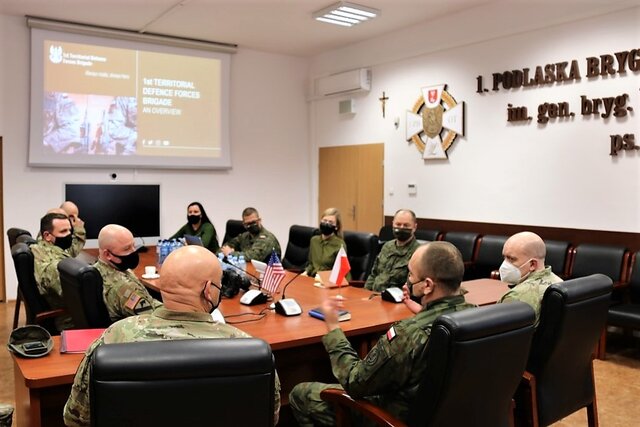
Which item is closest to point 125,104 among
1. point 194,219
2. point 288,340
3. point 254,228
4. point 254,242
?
point 194,219

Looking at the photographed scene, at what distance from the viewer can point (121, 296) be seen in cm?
294

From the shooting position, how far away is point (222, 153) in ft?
26.6

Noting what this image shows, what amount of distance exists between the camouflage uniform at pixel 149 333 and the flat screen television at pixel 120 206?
18.1 ft

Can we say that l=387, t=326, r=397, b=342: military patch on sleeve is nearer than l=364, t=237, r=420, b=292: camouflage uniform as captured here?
Yes

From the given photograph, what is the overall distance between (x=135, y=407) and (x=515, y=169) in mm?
5281

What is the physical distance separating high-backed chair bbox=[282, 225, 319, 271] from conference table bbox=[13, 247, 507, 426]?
5.58 ft

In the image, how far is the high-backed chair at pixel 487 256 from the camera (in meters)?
5.70

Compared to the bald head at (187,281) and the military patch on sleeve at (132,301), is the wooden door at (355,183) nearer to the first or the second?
→ the military patch on sleeve at (132,301)

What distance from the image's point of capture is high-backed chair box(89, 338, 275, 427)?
1.40 meters

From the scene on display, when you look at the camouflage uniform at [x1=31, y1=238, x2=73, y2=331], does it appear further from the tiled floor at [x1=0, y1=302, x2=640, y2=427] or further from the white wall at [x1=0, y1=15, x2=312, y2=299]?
the white wall at [x1=0, y1=15, x2=312, y2=299]

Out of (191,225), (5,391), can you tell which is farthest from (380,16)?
(5,391)

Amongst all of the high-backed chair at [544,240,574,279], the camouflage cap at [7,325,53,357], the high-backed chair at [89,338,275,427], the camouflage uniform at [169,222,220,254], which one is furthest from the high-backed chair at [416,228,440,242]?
the high-backed chair at [89,338,275,427]

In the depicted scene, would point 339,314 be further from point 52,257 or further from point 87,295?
point 52,257

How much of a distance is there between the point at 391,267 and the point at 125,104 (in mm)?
4627
